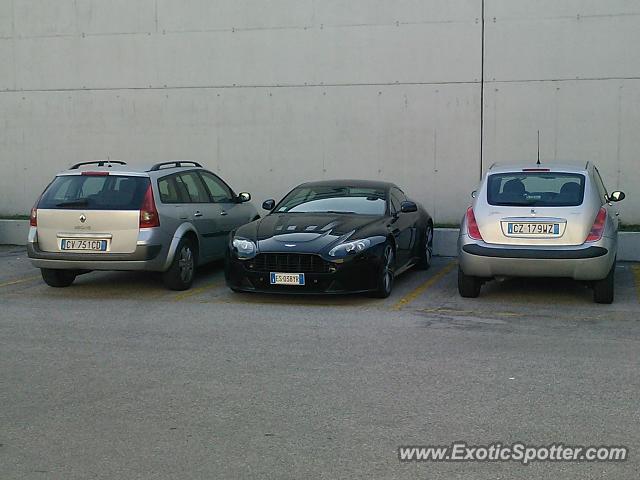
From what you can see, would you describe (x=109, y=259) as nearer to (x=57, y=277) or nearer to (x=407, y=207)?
(x=57, y=277)

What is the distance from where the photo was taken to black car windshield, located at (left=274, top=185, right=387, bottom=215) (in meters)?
11.0

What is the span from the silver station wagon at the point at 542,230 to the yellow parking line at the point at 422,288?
24.4 inches

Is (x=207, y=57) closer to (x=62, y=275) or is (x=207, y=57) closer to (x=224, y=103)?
(x=224, y=103)

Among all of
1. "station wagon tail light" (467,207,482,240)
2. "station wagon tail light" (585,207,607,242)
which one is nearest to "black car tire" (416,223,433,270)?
"station wagon tail light" (467,207,482,240)

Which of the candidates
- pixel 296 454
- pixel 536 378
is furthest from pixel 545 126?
pixel 296 454

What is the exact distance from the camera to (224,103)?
53.1 ft

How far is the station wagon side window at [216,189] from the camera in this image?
12.2 m

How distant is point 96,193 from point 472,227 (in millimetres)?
4312

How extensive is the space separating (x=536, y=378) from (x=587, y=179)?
387 centimetres

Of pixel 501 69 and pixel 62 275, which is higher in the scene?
pixel 501 69

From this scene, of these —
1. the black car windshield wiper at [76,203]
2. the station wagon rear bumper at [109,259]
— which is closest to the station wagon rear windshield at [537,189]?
the station wagon rear bumper at [109,259]

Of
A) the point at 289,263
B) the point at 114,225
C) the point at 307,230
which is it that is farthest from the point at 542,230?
the point at 114,225

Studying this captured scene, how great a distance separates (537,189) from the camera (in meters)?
10.0

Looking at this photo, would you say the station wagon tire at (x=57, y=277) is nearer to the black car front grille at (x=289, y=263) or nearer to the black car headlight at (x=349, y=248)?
the black car front grille at (x=289, y=263)
